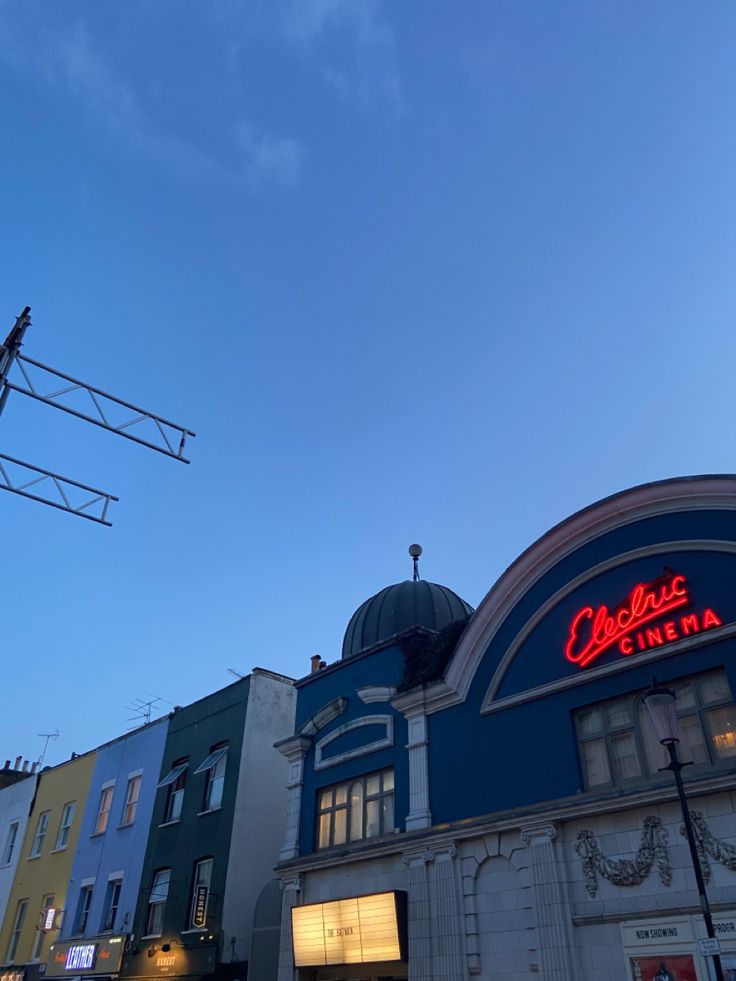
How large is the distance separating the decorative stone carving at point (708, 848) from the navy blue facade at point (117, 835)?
67.8 ft

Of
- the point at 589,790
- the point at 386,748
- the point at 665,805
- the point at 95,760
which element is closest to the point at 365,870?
the point at 386,748

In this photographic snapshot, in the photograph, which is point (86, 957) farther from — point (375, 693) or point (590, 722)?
point (590, 722)

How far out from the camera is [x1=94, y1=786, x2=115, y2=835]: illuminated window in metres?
31.0

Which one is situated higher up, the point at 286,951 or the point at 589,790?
the point at 589,790

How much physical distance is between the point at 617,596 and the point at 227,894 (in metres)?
15.2

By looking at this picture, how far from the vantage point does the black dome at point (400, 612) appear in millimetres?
24172

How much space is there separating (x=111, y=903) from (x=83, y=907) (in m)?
2.07

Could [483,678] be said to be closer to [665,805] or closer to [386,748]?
[386,748]

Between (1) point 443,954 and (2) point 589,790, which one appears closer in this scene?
(2) point 589,790

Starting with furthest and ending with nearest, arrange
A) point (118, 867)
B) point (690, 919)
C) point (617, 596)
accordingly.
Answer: point (118, 867)
point (617, 596)
point (690, 919)

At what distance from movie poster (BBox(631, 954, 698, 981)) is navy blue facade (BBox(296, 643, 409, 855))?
6.85m

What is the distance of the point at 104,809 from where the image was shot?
31.8 metres

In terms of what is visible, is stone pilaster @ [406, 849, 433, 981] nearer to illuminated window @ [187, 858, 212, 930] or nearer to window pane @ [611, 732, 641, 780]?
window pane @ [611, 732, 641, 780]

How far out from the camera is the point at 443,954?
55.4 ft
